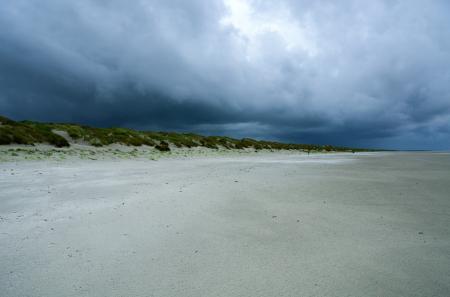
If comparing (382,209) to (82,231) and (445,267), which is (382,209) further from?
(82,231)

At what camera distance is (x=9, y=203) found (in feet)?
16.5

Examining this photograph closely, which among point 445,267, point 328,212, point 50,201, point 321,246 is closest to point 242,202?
point 328,212

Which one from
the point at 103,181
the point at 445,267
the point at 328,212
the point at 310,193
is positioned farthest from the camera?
the point at 103,181

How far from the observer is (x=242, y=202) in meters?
5.25

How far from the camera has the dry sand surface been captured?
226cm

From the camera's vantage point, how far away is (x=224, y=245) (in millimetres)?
3102

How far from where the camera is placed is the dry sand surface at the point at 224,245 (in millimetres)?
2258

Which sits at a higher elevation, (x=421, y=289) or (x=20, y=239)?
(x=421, y=289)

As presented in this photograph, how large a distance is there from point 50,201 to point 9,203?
27.2 inches

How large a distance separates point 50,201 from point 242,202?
3916 millimetres

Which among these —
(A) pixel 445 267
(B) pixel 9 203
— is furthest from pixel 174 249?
(B) pixel 9 203

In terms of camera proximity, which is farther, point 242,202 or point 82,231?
point 242,202

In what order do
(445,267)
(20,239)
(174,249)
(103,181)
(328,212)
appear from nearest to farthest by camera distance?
(445,267) < (174,249) < (20,239) < (328,212) < (103,181)

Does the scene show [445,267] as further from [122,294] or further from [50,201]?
[50,201]
